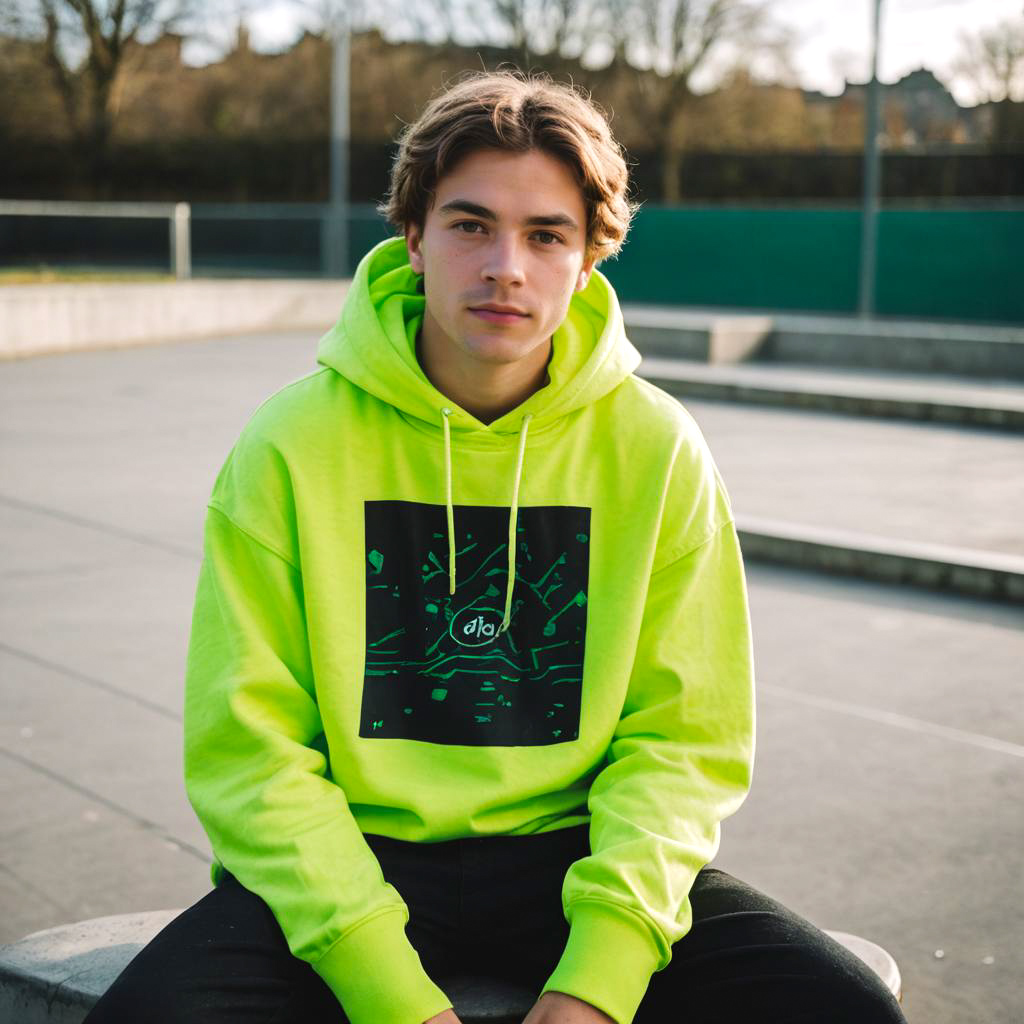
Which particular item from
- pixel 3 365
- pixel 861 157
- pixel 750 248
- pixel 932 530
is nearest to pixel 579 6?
pixel 861 157

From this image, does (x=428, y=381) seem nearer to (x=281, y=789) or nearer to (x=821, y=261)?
(x=281, y=789)

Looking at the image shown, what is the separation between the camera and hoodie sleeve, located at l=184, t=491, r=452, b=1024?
176cm

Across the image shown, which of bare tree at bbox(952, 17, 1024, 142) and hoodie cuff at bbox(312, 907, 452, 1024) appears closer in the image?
hoodie cuff at bbox(312, 907, 452, 1024)

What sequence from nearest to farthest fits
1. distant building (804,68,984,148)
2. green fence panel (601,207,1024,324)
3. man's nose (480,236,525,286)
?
1. man's nose (480,236,525,286)
2. green fence panel (601,207,1024,324)
3. distant building (804,68,984,148)

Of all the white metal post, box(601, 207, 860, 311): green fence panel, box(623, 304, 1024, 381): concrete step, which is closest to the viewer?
box(623, 304, 1024, 381): concrete step

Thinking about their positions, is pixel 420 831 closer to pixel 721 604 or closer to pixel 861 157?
pixel 721 604

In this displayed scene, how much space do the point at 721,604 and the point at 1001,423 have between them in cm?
882

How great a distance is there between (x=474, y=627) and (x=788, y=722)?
7.33 feet

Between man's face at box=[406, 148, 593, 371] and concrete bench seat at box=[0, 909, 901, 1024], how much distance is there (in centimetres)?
95

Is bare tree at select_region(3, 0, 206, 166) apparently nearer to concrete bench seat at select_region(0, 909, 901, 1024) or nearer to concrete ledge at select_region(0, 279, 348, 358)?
concrete ledge at select_region(0, 279, 348, 358)

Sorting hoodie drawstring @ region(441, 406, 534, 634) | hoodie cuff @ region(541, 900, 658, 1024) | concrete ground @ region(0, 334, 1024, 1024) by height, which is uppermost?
hoodie drawstring @ region(441, 406, 534, 634)

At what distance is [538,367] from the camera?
7.26 ft

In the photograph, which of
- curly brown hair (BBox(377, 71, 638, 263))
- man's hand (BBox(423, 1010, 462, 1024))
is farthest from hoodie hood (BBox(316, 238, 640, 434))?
man's hand (BBox(423, 1010, 462, 1024))

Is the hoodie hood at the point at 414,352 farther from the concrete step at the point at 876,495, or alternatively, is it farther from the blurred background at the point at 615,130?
the blurred background at the point at 615,130
